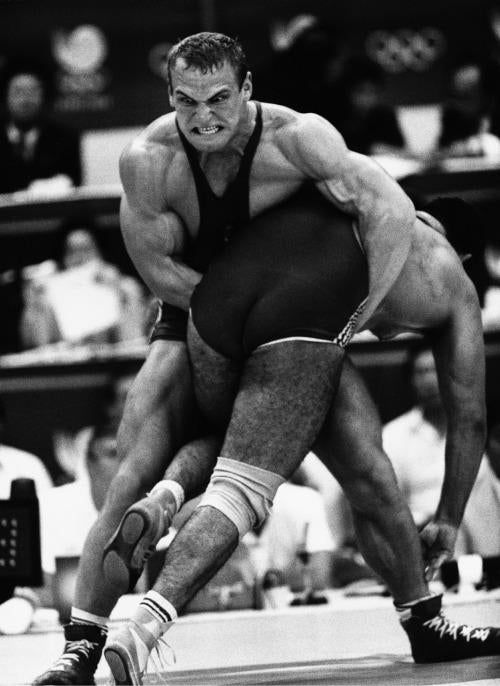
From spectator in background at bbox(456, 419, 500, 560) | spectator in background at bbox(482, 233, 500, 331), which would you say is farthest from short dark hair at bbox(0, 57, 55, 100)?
spectator in background at bbox(456, 419, 500, 560)

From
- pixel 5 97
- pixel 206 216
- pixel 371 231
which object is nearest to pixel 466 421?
pixel 371 231

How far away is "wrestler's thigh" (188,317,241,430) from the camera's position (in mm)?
2641

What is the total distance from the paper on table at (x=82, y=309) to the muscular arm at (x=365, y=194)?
2883 millimetres

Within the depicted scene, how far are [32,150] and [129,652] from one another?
4016 mm

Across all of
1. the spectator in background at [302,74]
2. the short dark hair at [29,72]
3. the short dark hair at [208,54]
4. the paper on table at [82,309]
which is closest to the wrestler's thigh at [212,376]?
the short dark hair at [208,54]

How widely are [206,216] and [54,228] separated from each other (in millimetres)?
3401

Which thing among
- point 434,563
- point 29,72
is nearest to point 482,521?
point 434,563

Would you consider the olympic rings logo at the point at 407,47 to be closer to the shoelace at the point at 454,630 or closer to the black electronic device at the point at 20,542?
the black electronic device at the point at 20,542

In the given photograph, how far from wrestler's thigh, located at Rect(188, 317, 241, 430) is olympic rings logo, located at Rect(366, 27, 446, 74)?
16.6 ft

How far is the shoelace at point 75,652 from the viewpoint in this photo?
8.36 feet

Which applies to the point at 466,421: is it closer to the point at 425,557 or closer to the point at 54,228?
the point at 425,557

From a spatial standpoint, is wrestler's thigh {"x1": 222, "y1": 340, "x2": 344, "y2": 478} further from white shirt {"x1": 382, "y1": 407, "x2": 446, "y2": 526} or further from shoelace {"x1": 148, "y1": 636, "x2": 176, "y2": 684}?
white shirt {"x1": 382, "y1": 407, "x2": 446, "y2": 526}

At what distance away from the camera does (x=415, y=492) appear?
4.75 m

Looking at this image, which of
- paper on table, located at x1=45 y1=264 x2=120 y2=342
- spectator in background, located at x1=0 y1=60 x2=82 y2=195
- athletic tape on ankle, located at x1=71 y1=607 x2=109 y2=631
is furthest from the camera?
spectator in background, located at x1=0 y1=60 x2=82 y2=195
